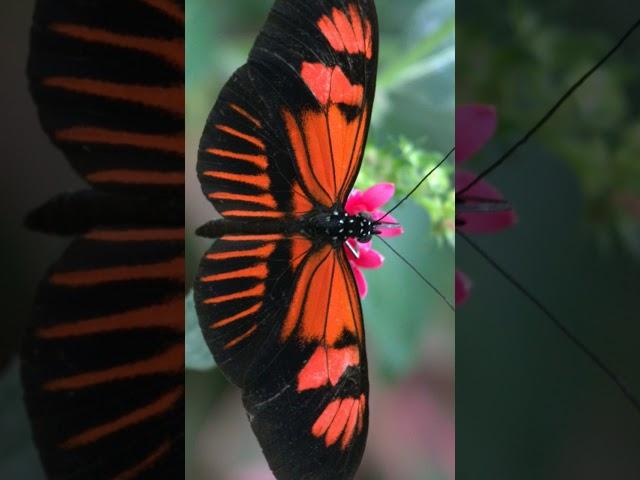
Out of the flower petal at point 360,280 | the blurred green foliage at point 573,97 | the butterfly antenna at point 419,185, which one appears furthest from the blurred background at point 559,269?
the flower petal at point 360,280

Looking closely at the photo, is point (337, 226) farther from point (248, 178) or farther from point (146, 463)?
point (146, 463)

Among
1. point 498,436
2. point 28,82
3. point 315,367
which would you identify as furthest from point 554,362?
point 28,82

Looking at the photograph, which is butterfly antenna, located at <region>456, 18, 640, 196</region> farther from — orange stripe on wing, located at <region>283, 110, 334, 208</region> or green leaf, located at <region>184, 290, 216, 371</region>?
green leaf, located at <region>184, 290, 216, 371</region>

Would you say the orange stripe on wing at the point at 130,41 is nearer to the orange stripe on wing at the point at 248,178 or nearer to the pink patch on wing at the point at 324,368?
the orange stripe on wing at the point at 248,178

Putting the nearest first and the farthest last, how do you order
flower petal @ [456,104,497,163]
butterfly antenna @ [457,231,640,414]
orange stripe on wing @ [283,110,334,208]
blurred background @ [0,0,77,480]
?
1. blurred background @ [0,0,77,480]
2. orange stripe on wing @ [283,110,334,208]
3. flower petal @ [456,104,497,163]
4. butterfly antenna @ [457,231,640,414]

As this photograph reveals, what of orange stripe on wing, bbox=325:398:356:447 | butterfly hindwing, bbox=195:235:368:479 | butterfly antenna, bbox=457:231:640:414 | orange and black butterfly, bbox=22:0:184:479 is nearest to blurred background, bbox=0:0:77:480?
orange and black butterfly, bbox=22:0:184:479

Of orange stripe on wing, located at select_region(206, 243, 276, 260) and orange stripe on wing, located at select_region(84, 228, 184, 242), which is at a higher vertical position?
orange stripe on wing, located at select_region(84, 228, 184, 242)

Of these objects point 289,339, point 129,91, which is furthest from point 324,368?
point 129,91

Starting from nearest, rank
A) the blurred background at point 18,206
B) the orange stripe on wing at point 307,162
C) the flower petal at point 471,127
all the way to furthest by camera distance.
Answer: the blurred background at point 18,206 → the orange stripe on wing at point 307,162 → the flower petal at point 471,127
